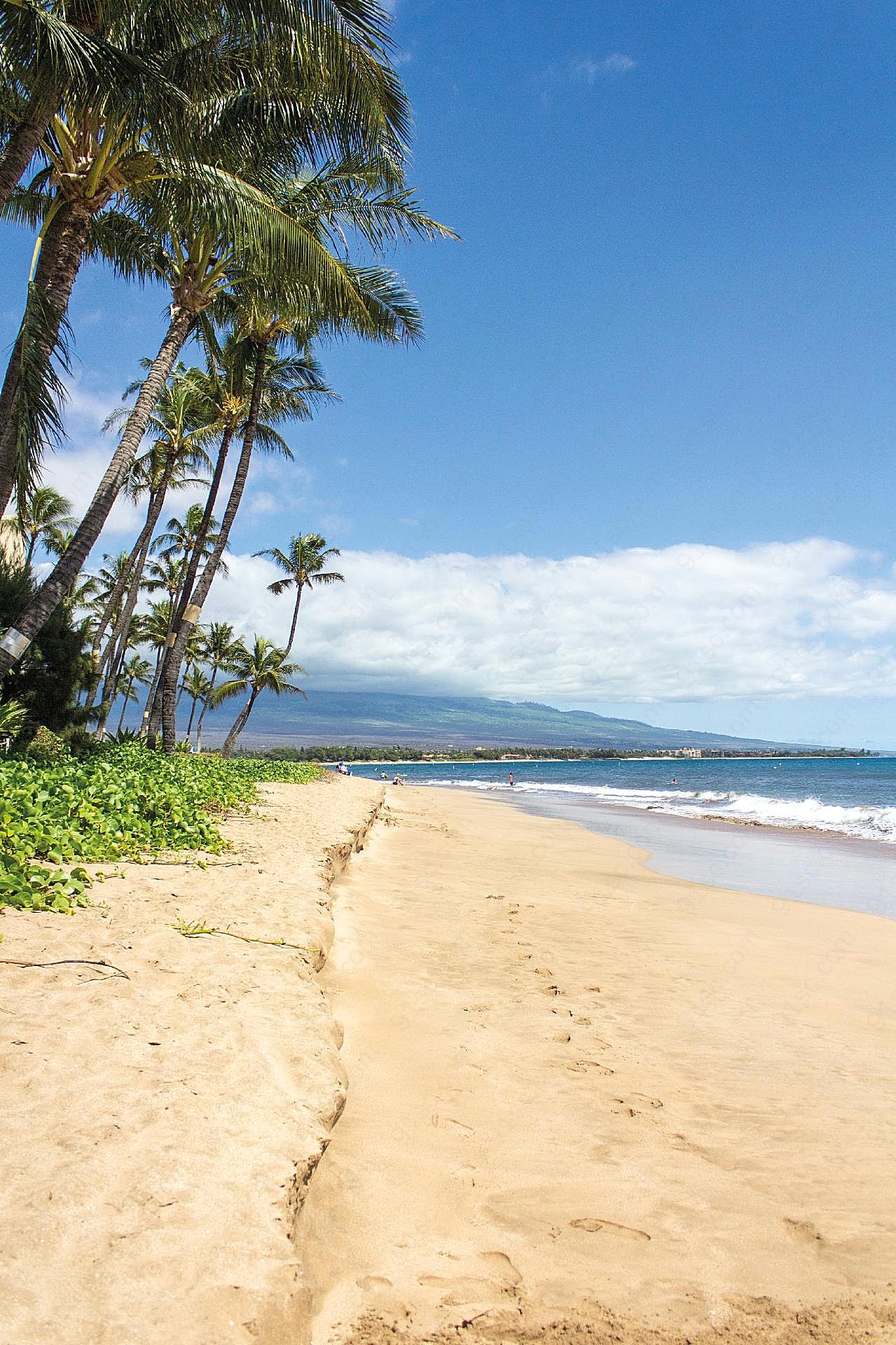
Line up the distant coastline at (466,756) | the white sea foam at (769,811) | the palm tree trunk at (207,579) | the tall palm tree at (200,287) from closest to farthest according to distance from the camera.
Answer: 1. the tall palm tree at (200,287)
2. the palm tree trunk at (207,579)
3. the white sea foam at (769,811)
4. the distant coastline at (466,756)

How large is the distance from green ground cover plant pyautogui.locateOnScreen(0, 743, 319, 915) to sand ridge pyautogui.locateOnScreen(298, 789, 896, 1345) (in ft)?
6.22

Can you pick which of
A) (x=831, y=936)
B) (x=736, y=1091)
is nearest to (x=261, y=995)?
(x=736, y=1091)

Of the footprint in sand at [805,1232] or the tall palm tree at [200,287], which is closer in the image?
the footprint in sand at [805,1232]

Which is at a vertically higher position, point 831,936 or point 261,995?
point 261,995

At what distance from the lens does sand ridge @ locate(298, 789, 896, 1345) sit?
224cm

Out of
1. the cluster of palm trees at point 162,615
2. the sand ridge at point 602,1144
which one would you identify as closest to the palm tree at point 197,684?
the cluster of palm trees at point 162,615

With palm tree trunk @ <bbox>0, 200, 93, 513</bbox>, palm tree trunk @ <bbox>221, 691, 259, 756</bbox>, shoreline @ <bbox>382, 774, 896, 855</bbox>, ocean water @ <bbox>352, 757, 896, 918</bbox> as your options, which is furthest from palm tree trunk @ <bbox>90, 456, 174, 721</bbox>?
shoreline @ <bbox>382, 774, 896, 855</bbox>

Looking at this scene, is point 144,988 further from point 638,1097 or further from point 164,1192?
point 638,1097

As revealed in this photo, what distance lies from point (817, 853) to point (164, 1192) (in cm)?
1718

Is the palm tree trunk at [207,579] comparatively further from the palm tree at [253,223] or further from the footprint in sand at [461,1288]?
the footprint in sand at [461,1288]

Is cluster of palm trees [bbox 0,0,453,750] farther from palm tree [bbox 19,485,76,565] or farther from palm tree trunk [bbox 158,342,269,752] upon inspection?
palm tree [bbox 19,485,76,565]

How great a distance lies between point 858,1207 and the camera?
115 inches

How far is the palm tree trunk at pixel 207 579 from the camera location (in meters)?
16.1

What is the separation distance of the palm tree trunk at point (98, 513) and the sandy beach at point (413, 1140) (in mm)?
4441
